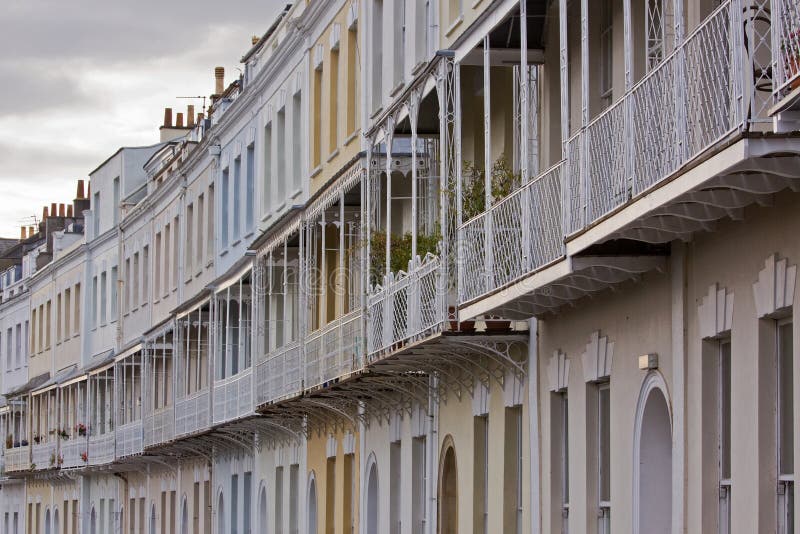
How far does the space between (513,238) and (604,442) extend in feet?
6.46

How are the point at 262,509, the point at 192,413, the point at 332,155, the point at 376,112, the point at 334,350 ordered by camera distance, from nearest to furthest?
the point at 334,350 → the point at 376,112 → the point at 332,155 → the point at 262,509 → the point at 192,413

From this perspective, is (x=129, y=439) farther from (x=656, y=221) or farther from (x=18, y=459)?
(x=656, y=221)

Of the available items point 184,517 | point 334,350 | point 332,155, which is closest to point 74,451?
point 184,517

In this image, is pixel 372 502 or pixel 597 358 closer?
pixel 597 358

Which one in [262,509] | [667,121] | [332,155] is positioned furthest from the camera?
[262,509]

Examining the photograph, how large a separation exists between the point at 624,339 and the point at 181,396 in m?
26.3

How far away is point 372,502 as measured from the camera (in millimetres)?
25766

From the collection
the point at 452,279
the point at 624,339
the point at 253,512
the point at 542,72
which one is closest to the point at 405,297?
the point at 452,279

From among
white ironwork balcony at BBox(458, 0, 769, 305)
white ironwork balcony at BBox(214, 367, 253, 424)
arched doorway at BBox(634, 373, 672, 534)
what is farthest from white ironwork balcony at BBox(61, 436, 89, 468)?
arched doorway at BBox(634, 373, 672, 534)

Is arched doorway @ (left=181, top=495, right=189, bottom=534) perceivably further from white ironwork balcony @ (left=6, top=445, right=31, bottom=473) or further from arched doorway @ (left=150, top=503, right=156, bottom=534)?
white ironwork balcony @ (left=6, top=445, right=31, bottom=473)

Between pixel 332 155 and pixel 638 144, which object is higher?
pixel 332 155

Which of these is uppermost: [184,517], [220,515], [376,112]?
[376,112]

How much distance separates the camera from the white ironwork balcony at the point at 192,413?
115 ft

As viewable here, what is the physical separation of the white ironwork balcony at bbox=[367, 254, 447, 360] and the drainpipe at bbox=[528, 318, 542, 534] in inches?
36.2
